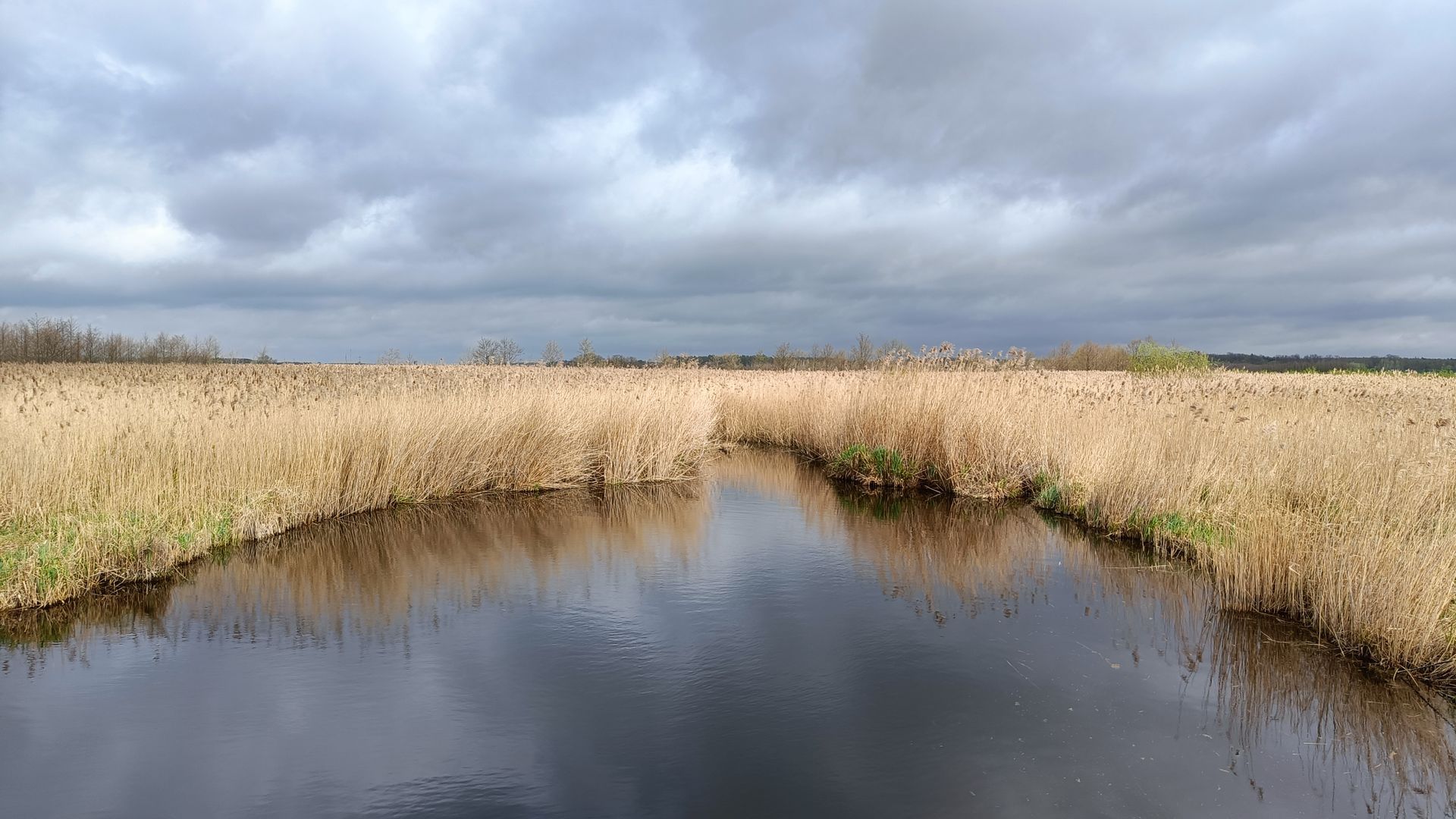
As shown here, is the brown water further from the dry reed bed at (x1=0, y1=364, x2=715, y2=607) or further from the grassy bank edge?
the dry reed bed at (x1=0, y1=364, x2=715, y2=607)

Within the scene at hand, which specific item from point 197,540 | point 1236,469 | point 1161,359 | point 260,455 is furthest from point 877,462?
point 1161,359

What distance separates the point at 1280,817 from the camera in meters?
3.61

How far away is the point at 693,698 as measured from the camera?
490cm

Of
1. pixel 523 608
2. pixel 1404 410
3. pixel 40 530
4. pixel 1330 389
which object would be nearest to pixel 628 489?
pixel 523 608

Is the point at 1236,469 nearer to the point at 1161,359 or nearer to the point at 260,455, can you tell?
the point at 260,455

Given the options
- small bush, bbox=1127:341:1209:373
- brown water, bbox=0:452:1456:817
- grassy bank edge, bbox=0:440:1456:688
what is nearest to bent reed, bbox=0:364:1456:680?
grassy bank edge, bbox=0:440:1456:688

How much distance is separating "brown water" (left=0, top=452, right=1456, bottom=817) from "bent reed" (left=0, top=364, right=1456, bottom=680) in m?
0.50

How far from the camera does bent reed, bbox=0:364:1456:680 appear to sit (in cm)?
592

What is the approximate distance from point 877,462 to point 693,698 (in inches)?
330

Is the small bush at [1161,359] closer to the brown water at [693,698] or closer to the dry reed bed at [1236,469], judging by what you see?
the dry reed bed at [1236,469]

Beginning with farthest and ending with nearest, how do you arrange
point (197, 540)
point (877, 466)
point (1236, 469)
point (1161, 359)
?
1. point (1161, 359)
2. point (877, 466)
3. point (1236, 469)
4. point (197, 540)

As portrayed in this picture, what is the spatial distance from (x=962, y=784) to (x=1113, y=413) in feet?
31.6

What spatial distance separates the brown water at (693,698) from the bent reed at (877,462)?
50 cm

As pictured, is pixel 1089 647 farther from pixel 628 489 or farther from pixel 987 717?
pixel 628 489
